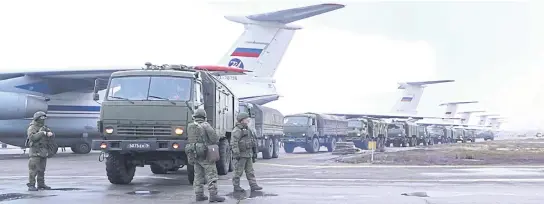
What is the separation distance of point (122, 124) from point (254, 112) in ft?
38.9

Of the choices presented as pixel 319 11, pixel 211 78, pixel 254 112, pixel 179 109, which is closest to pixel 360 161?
pixel 254 112

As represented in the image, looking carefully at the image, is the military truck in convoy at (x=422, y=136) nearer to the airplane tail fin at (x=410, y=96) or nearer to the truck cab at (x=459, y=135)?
the truck cab at (x=459, y=135)

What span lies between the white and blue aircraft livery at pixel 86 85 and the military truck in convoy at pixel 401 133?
61.8 feet

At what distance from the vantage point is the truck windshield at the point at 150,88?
42.7 feet

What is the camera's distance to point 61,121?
28594 millimetres

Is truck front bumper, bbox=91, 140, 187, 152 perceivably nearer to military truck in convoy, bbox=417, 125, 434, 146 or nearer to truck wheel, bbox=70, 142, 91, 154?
truck wheel, bbox=70, 142, 91, 154

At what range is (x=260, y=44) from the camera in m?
31.8

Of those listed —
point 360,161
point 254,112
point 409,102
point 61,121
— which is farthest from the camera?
point 409,102

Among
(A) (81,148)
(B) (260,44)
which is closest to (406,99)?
(B) (260,44)

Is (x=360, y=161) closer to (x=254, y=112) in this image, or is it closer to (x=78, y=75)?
A: (x=254, y=112)

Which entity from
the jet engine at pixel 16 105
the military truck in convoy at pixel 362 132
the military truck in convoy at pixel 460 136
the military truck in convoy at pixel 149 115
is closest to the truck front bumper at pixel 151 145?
the military truck in convoy at pixel 149 115

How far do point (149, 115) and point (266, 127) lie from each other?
13939mm

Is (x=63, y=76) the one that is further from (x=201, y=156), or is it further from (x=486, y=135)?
(x=486, y=135)

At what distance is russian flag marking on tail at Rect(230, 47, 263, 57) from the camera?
31641 mm
